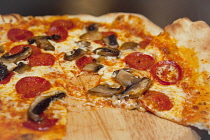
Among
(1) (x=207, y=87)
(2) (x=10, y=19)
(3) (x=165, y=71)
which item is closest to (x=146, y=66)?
(3) (x=165, y=71)

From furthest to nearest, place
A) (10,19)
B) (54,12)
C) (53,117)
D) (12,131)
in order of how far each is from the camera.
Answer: (54,12)
(10,19)
(53,117)
(12,131)

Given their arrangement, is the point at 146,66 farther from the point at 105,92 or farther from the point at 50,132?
the point at 50,132

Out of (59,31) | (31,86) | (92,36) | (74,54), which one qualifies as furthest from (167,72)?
(59,31)

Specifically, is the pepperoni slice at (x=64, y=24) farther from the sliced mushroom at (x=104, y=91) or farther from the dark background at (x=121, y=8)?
the sliced mushroom at (x=104, y=91)

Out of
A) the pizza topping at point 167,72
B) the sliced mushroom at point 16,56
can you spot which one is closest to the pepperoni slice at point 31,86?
the sliced mushroom at point 16,56

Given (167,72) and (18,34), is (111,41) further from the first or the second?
(18,34)

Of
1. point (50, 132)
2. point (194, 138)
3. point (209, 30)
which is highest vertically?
point (209, 30)
